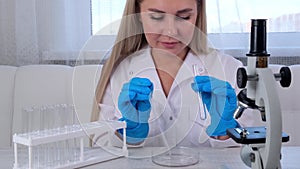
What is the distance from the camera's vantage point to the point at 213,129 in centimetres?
129

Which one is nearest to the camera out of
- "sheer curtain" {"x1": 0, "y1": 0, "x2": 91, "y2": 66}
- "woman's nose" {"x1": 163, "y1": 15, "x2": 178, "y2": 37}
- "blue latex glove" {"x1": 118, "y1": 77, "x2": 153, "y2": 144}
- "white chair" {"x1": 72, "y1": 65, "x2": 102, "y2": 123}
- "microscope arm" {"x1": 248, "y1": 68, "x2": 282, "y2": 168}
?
"microscope arm" {"x1": 248, "y1": 68, "x2": 282, "y2": 168}

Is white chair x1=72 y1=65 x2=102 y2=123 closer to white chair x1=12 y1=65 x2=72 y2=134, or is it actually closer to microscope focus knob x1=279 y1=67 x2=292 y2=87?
white chair x1=12 y1=65 x2=72 y2=134

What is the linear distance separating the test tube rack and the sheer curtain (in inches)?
31.4

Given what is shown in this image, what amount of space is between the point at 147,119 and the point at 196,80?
0.17 m

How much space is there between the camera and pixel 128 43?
4.41 feet

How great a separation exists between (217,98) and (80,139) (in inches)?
15.5

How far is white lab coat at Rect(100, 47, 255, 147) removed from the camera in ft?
3.92

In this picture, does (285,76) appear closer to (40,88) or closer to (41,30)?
(40,88)

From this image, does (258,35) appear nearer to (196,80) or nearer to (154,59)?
(196,80)

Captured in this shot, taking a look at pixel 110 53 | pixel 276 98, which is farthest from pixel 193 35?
pixel 276 98

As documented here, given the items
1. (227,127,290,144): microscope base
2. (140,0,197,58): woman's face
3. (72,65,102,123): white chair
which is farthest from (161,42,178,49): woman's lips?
(227,127,290,144): microscope base

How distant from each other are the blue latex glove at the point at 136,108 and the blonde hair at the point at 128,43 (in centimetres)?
12

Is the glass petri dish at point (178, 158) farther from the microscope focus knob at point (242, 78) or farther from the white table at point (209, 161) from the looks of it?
the microscope focus knob at point (242, 78)

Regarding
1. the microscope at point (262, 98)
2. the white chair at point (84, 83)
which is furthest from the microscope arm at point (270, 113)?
the white chair at point (84, 83)
